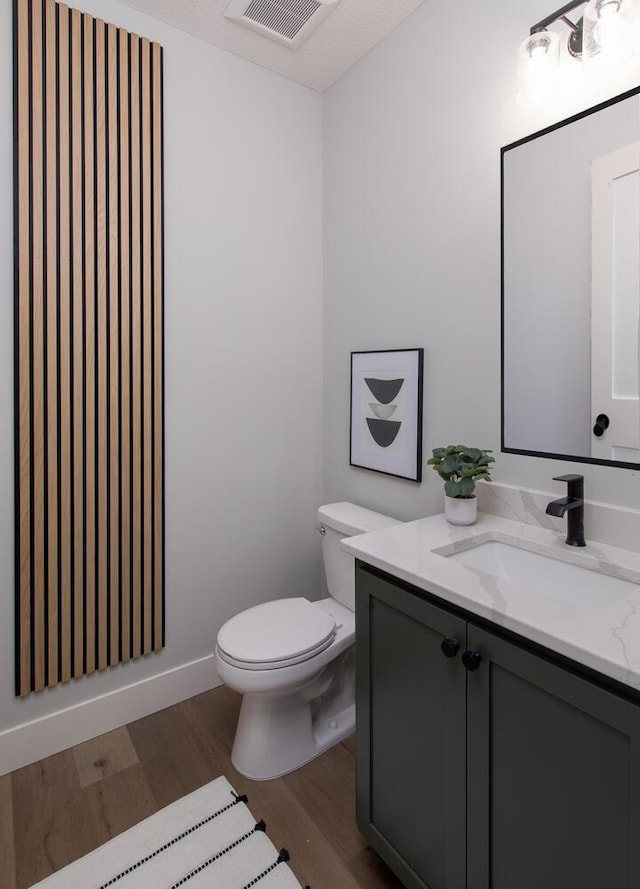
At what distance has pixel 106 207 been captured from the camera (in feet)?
6.02

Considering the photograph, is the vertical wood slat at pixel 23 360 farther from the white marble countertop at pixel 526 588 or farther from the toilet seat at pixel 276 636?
the white marble countertop at pixel 526 588

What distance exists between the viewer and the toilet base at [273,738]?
1.74 metres

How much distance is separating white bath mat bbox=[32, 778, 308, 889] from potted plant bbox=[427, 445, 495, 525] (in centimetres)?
110

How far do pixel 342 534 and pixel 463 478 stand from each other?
2.21ft

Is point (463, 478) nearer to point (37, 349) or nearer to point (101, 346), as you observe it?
point (101, 346)

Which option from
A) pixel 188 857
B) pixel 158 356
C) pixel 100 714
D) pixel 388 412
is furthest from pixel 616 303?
pixel 100 714

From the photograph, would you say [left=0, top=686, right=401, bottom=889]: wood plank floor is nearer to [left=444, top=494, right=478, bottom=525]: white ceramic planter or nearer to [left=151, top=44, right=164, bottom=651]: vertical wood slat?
[left=151, top=44, right=164, bottom=651]: vertical wood slat

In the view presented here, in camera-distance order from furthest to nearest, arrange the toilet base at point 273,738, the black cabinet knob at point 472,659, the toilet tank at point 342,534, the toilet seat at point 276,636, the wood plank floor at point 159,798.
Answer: the toilet tank at point 342,534 → the toilet base at point 273,738 → the toilet seat at point 276,636 → the wood plank floor at point 159,798 → the black cabinet knob at point 472,659

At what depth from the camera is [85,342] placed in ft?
5.98

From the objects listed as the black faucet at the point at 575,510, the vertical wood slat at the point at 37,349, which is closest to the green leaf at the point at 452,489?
the black faucet at the point at 575,510

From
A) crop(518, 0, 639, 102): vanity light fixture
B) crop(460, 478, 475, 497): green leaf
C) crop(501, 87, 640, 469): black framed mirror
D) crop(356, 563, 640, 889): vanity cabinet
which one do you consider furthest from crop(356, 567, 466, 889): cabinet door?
crop(518, 0, 639, 102): vanity light fixture

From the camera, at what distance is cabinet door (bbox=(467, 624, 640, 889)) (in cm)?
80

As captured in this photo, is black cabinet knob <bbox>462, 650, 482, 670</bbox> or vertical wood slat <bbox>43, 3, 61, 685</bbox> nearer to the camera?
black cabinet knob <bbox>462, 650, 482, 670</bbox>

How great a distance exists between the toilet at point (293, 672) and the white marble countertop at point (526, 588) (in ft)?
1.72
